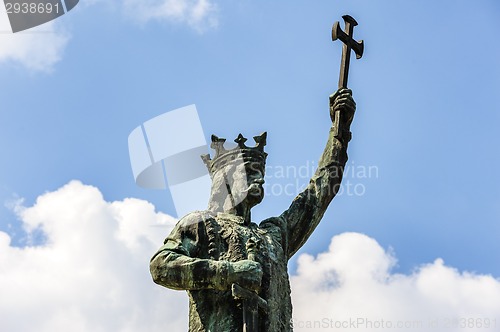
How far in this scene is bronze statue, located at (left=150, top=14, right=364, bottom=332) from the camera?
431 inches

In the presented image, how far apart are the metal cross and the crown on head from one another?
1613mm

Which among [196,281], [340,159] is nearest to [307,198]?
[340,159]

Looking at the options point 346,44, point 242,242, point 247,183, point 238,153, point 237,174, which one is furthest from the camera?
point 346,44

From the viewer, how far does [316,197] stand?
12906 mm

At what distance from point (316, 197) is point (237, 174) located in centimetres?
122

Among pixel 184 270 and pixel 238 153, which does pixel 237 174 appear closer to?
pixel 238 153

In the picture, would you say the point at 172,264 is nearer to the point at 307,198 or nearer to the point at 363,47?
the point at 307,198

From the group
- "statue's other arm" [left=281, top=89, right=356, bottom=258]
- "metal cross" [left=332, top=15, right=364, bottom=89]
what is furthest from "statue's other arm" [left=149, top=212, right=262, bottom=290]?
"metal cross" [left=332, top=15, right=364, bottom=89]

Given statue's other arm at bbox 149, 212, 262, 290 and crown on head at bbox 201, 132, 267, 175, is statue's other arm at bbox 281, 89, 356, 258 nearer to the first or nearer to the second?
crown on head at bbox 201, 132, 267, 175

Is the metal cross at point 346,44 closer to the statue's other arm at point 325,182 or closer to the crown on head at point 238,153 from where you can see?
the statue's other arm at point 325,182

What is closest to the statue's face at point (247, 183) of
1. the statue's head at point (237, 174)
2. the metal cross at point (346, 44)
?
the statue's head at point (237, 174)

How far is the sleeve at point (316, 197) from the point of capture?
12656 mm

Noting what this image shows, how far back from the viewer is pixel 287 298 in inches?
461

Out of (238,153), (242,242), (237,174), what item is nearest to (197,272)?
(242,242)
